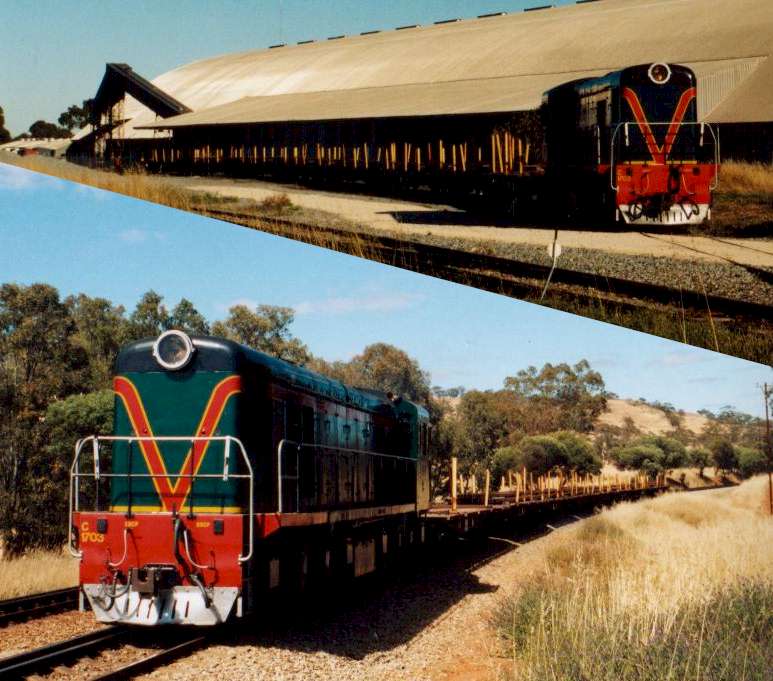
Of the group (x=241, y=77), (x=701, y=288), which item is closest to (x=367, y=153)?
(x=241, y=77)

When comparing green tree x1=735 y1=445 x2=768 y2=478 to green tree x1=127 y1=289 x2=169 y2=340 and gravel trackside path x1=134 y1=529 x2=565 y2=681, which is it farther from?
gravel trackside path x1=134 y1=529 x2=565 y2=681

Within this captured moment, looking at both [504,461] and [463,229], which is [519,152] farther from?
[504,461]

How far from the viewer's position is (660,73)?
44.9 feet

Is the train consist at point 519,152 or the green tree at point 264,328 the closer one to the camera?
the train consist at point 519,152

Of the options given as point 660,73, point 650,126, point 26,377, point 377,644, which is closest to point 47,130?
point 650,126

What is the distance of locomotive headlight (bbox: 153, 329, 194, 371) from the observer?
1159 centimetres

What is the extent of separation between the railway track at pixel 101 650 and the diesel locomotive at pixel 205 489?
0.98 feet

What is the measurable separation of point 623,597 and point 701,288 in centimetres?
433

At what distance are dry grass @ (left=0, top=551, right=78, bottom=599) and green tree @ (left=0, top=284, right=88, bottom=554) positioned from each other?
35.9ft

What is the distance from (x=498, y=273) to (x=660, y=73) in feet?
10.9

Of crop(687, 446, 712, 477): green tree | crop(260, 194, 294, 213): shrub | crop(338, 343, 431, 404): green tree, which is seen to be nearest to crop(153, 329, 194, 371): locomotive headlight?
crop(260, 194, 294, 213): shrub

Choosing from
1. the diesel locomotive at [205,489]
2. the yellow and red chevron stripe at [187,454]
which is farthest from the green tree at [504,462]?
the yellow and red chevron stripe at [187,454]

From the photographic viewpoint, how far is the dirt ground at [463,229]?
45.2 ft

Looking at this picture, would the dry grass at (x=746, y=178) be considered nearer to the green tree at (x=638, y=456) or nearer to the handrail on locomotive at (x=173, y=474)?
the handrail on locomotive at (x=173, y=474)
